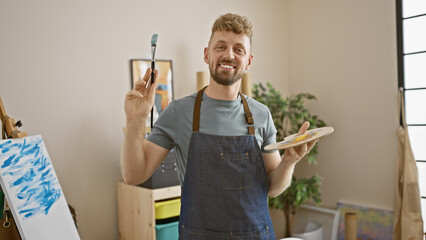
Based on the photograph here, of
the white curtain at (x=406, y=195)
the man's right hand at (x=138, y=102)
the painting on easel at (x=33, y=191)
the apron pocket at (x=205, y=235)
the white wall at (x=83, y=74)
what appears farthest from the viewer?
the white curtain at (x=406, y=195)

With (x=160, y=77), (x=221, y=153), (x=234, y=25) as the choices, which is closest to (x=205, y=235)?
(x=221, y=153)

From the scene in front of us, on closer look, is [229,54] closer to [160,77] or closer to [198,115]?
[198,115]

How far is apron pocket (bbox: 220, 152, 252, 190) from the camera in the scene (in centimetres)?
158

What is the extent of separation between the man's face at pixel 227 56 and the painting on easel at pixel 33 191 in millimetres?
1442

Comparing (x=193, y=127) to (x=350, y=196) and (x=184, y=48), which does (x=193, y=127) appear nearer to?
(x=184, y=48)

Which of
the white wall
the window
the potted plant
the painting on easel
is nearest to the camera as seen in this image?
the painting on easel

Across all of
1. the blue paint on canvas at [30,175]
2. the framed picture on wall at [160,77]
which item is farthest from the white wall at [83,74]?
the blue paint on canvas at [30,175]

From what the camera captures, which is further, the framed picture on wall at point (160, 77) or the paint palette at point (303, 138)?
the framed picture on wall at point (160, 77)

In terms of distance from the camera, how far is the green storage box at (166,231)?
2.86 m

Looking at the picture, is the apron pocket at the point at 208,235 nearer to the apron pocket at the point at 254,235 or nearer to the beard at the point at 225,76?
the apron pocket at the point at 254,235

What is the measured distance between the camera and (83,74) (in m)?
3.07

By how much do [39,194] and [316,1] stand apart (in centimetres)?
322

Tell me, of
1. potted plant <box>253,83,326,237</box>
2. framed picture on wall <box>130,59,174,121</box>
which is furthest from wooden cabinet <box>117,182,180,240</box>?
potted plant <box>253,83,326,237</box>

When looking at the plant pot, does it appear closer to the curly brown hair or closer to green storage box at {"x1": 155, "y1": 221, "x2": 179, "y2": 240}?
green storage box at {"x1": 155, "y1": 221, "x2": 179, "y2": 240}
